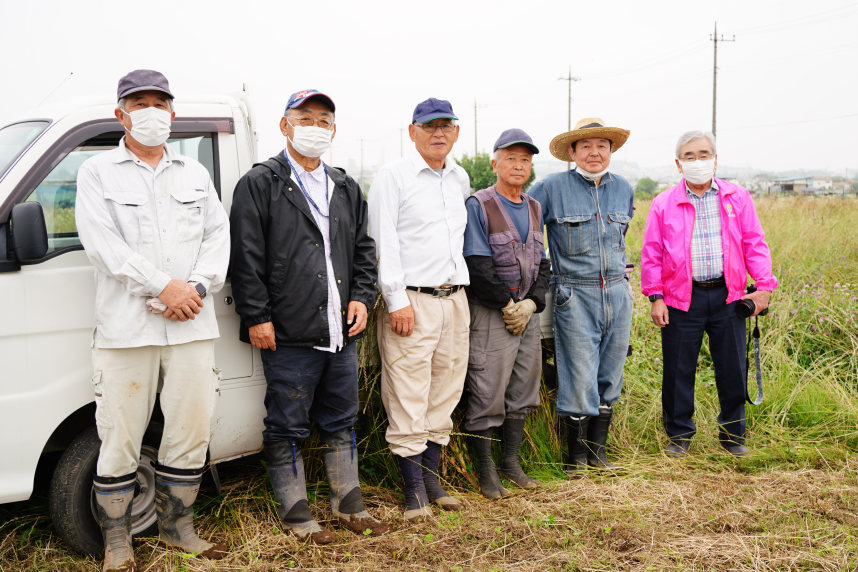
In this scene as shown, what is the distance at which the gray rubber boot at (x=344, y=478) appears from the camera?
134 inches

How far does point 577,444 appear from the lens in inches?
166

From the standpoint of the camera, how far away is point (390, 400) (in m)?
3.64

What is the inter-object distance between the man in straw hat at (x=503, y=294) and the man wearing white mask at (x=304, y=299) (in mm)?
719

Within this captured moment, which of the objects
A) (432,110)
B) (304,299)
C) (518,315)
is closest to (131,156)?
(304,299)

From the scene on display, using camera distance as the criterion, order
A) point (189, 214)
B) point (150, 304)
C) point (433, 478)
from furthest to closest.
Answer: point (433, 478)
point (189, 214)
point (150, 304)

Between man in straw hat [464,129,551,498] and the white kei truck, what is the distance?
1347 mm

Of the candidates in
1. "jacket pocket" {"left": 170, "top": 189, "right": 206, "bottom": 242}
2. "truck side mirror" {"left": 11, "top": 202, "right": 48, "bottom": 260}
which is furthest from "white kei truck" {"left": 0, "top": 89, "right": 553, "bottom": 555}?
"jacket pocket" {"left": 170, "top": 189, "right": 206, "bottom": 242}

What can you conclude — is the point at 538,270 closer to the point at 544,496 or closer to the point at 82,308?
the point at 544,496

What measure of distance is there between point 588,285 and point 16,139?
3.32 metres

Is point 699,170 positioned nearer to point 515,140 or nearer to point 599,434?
point 515,140

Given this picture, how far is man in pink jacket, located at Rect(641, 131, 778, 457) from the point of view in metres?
4.25

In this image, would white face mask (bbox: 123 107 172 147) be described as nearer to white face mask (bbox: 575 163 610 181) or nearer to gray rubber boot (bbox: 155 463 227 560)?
gray rubber boot (bbox: 155 463 227 560)

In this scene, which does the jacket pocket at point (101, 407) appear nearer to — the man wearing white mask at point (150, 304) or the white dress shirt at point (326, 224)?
the man wearing white mask at point (150, 304)

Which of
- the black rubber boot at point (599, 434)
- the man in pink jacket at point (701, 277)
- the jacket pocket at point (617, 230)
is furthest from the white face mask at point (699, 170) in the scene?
the black rubber boot at point (599, 434)
